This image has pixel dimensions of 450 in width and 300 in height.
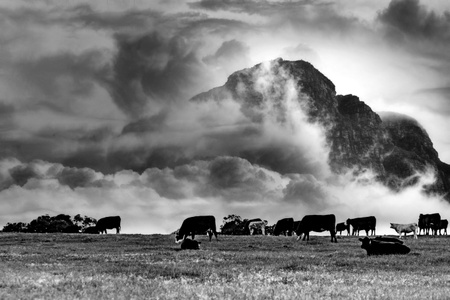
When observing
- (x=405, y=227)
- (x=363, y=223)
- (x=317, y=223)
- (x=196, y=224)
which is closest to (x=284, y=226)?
(x=363, y=223)

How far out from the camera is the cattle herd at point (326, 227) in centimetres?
4272

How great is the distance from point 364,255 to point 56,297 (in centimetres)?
2540

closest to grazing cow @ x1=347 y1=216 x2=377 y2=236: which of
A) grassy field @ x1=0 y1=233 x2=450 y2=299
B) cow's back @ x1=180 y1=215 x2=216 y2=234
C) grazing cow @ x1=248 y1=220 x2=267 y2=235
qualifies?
grazing cow @ x1=248 y1=220 x2=267 y2=235

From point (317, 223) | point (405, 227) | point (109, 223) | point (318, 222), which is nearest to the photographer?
point (317, 223)

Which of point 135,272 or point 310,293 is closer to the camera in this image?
point 310,293

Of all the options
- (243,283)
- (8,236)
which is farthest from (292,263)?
(8,236)

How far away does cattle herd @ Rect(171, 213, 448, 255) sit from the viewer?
4272 cm

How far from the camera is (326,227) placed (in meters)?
67.9

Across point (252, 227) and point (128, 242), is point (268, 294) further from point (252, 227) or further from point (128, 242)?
point (252, 227)

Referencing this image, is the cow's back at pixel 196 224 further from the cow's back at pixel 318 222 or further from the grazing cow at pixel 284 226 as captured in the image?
the grazing cow at pixel 284 226

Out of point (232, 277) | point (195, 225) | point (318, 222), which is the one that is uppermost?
point (318, 222)

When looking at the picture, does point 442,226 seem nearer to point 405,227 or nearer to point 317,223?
point 405,227

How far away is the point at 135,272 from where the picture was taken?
29.0 meters

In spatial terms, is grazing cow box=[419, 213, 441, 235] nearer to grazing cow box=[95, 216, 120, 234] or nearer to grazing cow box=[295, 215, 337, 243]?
grazing cow box=[295, 215, 337, 243]
